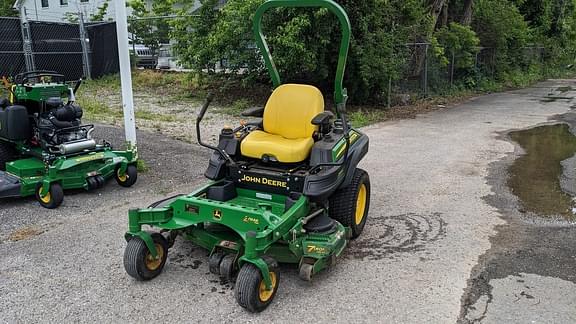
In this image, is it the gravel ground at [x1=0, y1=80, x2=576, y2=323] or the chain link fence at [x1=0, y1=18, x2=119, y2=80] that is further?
the chain link fence at [x1=0, y1=18, x2=119, y2=80]

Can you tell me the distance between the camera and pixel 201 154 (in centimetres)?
809

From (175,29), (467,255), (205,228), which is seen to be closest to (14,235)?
(205,228)

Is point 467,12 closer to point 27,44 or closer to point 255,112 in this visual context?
point 27,44

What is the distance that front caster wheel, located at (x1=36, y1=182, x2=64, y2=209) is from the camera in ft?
17.9

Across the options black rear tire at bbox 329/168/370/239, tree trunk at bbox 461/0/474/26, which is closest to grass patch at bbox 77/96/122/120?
black rear tire at bbox 329/168/370/239

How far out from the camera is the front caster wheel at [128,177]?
247 inches

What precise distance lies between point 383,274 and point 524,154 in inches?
227

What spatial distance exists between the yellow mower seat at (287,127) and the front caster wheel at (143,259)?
1.13 m

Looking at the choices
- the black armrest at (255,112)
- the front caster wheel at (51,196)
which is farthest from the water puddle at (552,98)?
the front caster wheel at (51,196)

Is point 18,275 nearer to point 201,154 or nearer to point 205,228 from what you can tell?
point 205,228

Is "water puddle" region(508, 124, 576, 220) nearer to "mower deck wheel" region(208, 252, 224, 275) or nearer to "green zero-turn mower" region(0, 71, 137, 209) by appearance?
"mower deck wheel" region(208, 252, 224, 275)

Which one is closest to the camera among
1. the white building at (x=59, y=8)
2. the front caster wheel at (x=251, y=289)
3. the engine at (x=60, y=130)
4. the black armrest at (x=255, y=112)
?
the front caster wheel at (x=251, y=289)

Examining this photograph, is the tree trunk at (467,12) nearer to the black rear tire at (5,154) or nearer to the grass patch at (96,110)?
the grass patch at (96,110)

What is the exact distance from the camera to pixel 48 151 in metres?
5.77
